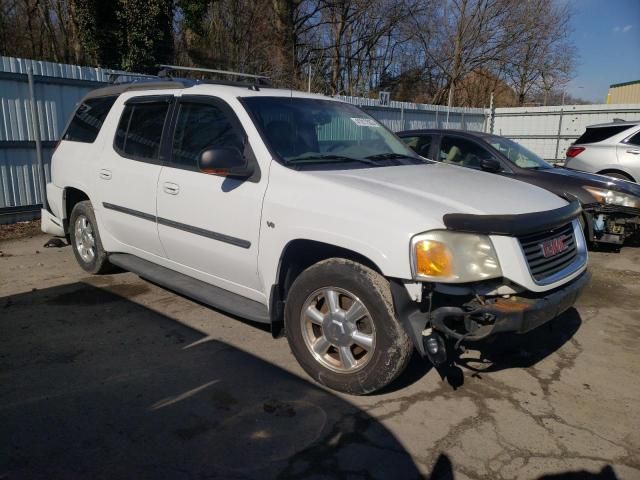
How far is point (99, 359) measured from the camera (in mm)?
Result: 3680

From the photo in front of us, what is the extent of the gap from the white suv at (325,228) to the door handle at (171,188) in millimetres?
13

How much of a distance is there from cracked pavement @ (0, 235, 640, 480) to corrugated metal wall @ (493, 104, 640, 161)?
13.3m

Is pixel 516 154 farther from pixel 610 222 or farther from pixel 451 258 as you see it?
pixel 451 258

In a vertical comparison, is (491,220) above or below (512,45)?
below

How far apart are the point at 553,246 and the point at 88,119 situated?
4.67m

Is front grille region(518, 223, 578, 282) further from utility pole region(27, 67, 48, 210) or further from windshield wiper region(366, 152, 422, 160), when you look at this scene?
utility pole region(27, 67, 48, 210)

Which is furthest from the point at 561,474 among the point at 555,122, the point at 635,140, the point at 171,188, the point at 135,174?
the point at 555,122

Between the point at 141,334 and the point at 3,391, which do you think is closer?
the point at 3,391

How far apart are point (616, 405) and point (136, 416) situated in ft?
9.74

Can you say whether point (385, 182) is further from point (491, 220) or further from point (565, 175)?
point (565, 175)

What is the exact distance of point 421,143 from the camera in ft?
24.7

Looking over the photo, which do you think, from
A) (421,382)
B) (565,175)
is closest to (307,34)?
(565,175)

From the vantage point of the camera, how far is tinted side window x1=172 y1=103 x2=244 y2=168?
3.85 meters

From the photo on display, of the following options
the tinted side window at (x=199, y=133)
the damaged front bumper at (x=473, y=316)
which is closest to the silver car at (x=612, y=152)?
the damaged front bumper at (x=473, y=316)
